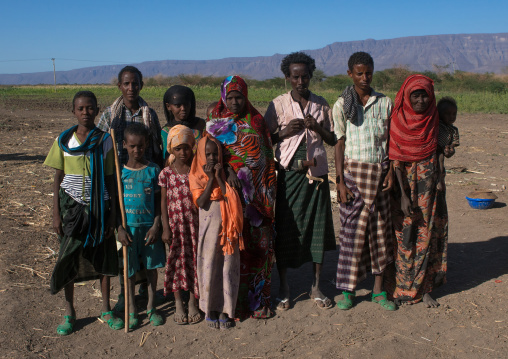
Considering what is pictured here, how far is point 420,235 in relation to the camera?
3.93 m

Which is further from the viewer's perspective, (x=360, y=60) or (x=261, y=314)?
(x=261, y=314)

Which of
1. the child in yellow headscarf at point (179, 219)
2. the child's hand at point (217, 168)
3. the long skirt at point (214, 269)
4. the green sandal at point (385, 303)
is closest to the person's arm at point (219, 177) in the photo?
the child's hand at point (217, 168)

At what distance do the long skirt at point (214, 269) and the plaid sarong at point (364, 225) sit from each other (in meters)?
0.90

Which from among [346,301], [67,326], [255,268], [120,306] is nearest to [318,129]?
[255,268]

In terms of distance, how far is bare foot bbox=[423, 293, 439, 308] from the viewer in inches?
157

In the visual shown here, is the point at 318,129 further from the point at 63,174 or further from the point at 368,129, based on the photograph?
the point at 63,174

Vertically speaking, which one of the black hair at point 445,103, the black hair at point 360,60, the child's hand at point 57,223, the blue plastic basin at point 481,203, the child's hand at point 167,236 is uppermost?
the black hair at point 360,60

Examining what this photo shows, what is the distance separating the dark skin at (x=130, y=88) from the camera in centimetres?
395

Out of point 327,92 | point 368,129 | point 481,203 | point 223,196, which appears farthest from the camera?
point 327,92

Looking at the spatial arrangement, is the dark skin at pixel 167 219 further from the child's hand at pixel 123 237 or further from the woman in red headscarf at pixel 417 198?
the woman in red headscarf at pixel 417 198

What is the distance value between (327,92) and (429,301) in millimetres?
34025

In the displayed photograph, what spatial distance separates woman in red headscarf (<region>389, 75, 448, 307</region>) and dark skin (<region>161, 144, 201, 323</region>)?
1.58 meters

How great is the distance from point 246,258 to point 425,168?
157cm

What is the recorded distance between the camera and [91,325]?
12.2ft
